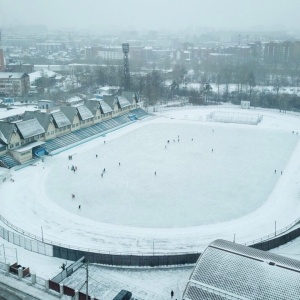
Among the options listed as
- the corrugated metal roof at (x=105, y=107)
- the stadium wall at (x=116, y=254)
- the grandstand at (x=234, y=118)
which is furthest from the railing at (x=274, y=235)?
the corrugated metal roof at (x=105, y=107)

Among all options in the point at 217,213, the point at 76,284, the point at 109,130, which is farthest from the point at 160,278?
the point at 109,130

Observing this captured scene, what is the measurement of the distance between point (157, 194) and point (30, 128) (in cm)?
1332

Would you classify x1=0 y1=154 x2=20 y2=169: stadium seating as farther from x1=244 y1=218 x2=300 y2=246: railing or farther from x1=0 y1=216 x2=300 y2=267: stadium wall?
x1=244 y1=218 x2=300 y2=246: railing

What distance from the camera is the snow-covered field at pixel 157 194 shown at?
17688 millimetres

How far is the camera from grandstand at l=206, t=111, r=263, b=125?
41938 mm

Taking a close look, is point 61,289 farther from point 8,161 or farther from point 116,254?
point 8,161

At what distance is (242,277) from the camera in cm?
1165

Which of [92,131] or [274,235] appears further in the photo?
[92,131]

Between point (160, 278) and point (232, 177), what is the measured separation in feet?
40.3

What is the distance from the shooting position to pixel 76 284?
13.6m

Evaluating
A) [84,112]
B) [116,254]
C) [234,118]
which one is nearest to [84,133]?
[84,112]

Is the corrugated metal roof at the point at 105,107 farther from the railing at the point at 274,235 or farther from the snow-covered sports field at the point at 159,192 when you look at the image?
the railing at the point at 274,235

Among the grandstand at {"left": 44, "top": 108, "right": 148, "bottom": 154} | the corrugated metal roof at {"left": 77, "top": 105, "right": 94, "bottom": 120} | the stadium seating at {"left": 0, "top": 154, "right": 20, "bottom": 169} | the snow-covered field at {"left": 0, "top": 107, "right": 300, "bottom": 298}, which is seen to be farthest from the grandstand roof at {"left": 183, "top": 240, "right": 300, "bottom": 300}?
the corrugated metal roof at {"left": 77, "top": 105, "right": 94, "bottom": 120}

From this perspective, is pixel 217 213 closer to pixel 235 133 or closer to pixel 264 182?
pixel 264 182
